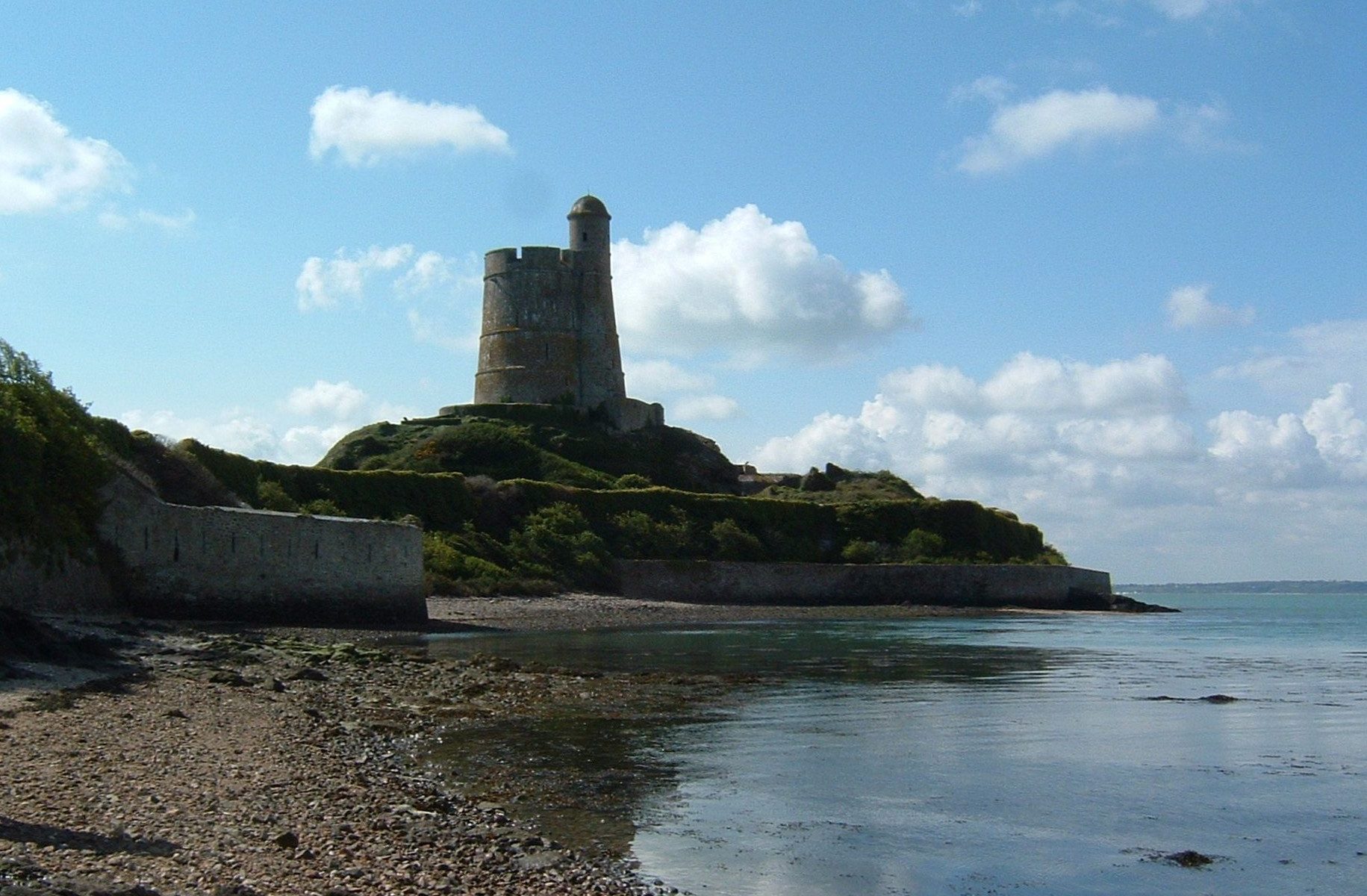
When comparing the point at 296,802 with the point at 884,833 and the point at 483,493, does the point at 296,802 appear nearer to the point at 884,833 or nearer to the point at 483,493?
the point at 884,833

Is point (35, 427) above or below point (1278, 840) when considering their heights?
above

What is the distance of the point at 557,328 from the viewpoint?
69.9 meters

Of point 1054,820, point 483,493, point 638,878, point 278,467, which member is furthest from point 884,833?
point 483,493

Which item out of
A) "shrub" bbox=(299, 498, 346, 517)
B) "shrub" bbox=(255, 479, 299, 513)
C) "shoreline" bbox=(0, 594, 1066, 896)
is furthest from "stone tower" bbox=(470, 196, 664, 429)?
"shoreline" bbox=(0, 594, 1066, 896)

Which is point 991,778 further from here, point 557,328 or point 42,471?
point 557,328

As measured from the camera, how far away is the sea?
28.6ft

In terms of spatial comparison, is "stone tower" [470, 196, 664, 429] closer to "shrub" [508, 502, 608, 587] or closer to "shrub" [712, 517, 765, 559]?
"shrub" [712, 517, 765, 559]

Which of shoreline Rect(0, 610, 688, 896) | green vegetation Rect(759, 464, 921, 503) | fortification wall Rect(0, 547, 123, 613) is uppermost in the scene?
green vegetation Rect(759, 464, 921, 503)

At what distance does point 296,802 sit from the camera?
9117mm

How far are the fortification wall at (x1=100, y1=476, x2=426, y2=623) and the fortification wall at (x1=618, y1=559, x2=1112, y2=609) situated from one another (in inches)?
709

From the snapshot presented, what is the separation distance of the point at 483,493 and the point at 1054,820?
39921mm

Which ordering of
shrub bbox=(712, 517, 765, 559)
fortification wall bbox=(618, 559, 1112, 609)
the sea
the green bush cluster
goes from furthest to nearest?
1. shrub bbox=(712, 517, 765, 559)
2. fortification wall bbox=(618, 559, 1112, 609)
3. the green bush cluster
4. the sea

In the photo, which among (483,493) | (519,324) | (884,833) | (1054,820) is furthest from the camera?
(519,324)

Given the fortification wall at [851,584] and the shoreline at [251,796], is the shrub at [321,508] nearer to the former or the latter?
the fortification wall at [851,584]
